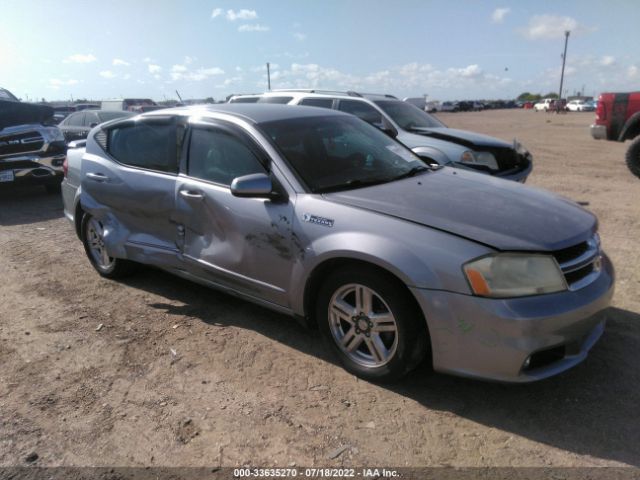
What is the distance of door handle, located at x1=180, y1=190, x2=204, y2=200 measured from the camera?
3.87m

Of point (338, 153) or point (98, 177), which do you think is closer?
point (338, 153)

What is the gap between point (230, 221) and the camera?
367 cm

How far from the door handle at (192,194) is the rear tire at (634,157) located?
9.16 m

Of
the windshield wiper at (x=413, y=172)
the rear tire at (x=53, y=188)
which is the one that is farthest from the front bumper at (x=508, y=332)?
the rear tire at (x=53, y=188)

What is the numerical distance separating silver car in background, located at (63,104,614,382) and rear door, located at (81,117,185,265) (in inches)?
0.6

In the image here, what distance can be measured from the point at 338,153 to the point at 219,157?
0.90 metres

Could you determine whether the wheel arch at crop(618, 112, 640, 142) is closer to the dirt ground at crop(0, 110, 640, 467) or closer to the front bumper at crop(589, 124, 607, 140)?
the front bumper at crop(589, 124, 607, 140)

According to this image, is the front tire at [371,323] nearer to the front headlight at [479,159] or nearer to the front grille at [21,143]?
the front headlight at [479,159]

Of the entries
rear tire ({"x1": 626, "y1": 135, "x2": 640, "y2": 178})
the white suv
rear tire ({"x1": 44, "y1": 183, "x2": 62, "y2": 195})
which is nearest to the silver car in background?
the white suv

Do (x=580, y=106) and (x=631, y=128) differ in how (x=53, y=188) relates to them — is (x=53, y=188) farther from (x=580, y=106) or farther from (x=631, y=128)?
(x=580, y=106)

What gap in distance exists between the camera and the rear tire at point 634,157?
9812mm

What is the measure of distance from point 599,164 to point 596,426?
1144 centimetres

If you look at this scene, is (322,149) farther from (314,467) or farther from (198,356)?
(314,467)

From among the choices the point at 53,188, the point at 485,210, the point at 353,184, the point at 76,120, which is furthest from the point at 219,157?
the point at 76,120
